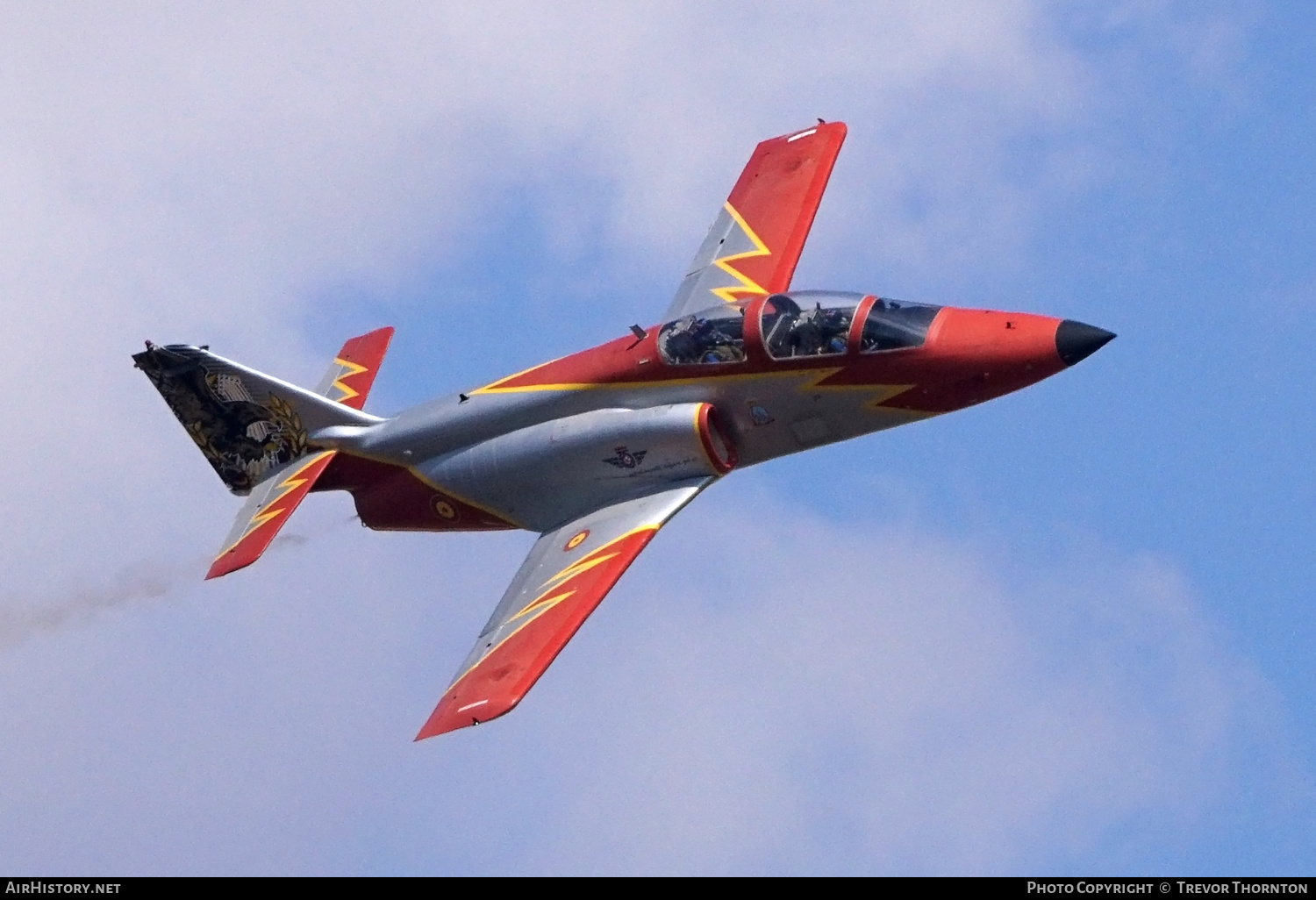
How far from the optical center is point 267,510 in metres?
31.3

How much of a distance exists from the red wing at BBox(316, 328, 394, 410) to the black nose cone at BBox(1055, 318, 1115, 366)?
11677 mm

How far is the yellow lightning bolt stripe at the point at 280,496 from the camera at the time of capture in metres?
30.9

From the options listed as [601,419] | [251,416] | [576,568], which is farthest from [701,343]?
[251,416]

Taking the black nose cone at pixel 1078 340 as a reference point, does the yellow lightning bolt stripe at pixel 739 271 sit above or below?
above

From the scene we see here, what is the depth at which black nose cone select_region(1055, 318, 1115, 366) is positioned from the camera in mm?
27484

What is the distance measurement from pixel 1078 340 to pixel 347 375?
12459 millimetres

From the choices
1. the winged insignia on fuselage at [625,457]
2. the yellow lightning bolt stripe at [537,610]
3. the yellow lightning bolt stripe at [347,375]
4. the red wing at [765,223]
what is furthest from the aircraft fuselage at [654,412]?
the red wing at [765,223]

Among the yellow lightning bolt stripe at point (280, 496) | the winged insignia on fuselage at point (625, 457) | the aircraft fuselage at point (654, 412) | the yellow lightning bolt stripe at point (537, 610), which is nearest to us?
the yellow lightning bolt stripe at point (537, 610)

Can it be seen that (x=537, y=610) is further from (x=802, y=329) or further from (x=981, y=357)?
(x=981, y=357)

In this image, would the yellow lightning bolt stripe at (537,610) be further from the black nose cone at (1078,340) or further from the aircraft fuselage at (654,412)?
the black nose cone at (1078,340)

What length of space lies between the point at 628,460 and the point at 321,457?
18.1 ft

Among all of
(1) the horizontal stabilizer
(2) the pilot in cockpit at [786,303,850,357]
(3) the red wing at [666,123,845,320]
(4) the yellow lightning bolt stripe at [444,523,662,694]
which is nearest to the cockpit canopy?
(2) the pilot in cockpit at [786,303,850,357]

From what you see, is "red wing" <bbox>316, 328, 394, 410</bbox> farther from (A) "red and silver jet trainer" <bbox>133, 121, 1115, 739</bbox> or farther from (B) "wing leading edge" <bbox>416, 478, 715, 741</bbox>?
(B) "wing leading edge" <bbox>416, 478, 715, 741</bbox>

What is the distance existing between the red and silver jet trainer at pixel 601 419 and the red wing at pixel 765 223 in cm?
5
